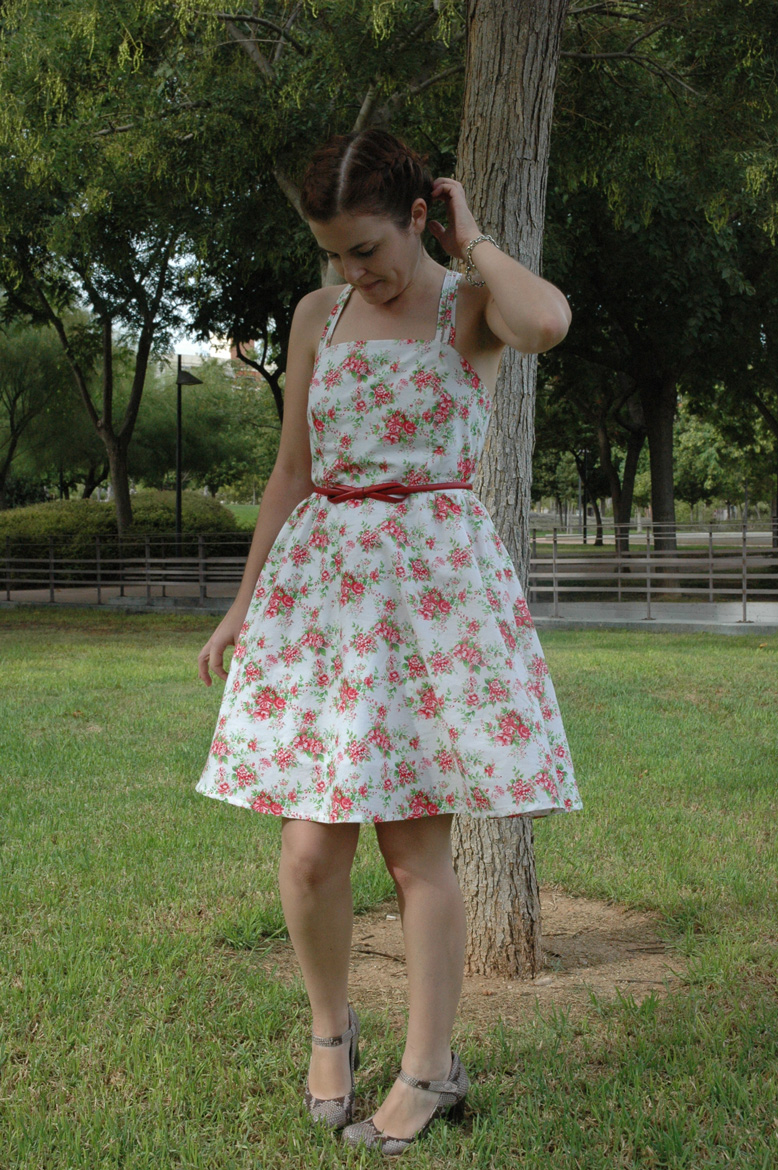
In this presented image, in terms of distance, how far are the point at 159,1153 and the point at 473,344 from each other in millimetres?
1841

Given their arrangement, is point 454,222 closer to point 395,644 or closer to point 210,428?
point 395,644

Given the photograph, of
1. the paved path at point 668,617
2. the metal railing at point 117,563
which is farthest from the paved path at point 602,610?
the metal railing at point 117,563

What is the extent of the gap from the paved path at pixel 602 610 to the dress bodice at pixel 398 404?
11.4 m

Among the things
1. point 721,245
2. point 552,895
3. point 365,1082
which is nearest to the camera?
point 365,1082

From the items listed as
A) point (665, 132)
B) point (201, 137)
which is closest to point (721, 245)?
point (665, 132)

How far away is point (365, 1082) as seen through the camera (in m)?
2.64

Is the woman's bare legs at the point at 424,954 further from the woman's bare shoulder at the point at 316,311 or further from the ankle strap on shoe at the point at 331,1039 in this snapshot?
the woman's bare shoulder at the point at 316,311

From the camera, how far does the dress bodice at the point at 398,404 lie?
7.89ft

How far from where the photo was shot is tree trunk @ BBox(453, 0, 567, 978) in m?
3.43

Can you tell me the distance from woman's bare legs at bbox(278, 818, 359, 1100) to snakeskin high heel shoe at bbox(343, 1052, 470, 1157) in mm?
108

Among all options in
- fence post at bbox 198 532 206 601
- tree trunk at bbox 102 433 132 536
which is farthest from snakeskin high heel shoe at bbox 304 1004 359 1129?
tree trunk at bbox 102 433 132 536

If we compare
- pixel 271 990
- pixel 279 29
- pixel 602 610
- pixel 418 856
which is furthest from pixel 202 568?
pixel 418 856

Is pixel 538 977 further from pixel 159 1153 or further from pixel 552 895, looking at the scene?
pixel 159 1153

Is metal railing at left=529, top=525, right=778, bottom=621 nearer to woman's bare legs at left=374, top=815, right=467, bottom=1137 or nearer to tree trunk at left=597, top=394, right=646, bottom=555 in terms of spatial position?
tree trunk at left=597, top=394, right=646, bottom=555
